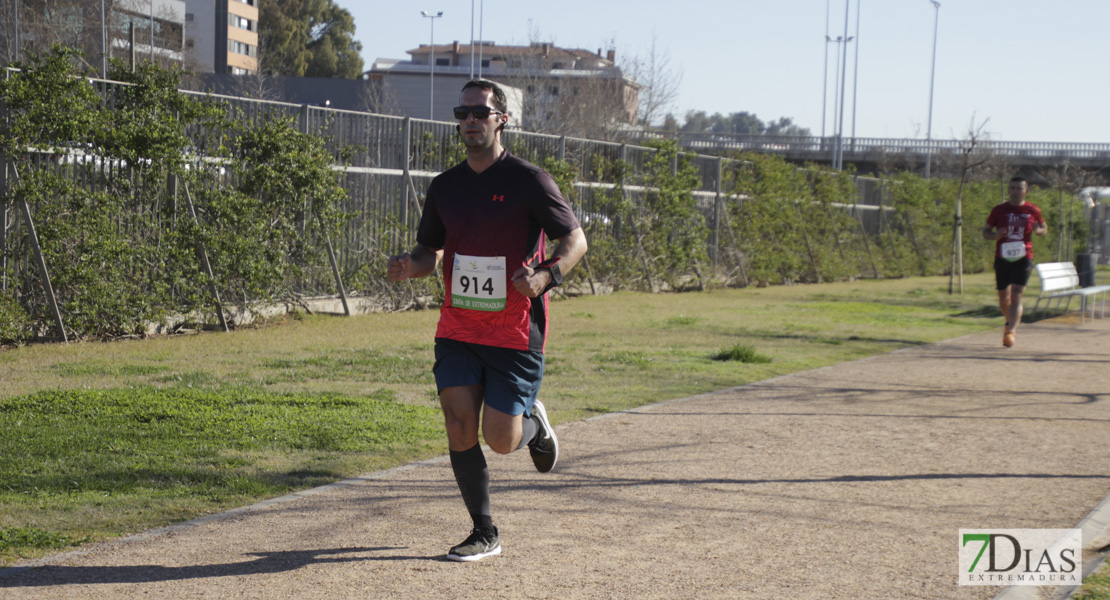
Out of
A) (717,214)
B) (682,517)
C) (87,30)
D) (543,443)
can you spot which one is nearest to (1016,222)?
(682,517)

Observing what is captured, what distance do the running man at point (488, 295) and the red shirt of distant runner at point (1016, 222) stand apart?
10867 millimetres

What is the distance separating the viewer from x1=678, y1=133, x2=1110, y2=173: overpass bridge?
6538cm

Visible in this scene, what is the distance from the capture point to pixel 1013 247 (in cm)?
1402

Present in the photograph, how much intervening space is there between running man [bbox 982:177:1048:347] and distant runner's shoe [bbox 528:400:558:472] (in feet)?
33.7

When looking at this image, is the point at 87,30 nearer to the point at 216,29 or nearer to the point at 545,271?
the point at 216,29

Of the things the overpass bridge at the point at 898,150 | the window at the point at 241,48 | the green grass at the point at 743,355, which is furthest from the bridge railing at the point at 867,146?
the green grass at the point at 743,355

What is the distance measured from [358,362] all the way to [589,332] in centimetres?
419

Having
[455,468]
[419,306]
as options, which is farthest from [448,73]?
[455,468]

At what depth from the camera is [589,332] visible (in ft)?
45.9

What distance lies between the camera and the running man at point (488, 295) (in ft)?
15.3

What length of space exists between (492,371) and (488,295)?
13.1 inches

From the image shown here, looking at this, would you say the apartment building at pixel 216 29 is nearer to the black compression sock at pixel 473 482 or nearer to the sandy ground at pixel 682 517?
the sandy ground at pixel 682 517

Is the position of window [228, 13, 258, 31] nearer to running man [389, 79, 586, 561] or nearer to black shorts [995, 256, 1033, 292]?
black shorts [995, 256, 1033, 292]

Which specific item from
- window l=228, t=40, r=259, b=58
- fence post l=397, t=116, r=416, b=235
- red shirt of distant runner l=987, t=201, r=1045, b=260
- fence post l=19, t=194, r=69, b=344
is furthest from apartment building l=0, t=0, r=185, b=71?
red shirt of distant runner l=987, t=201, r=1045, b=260
